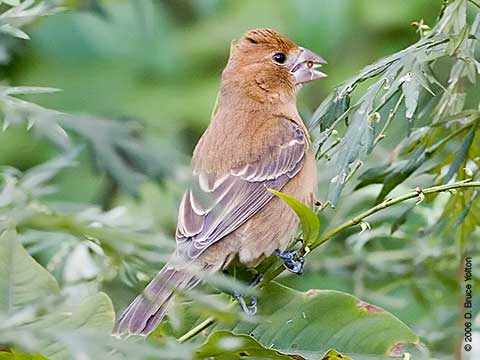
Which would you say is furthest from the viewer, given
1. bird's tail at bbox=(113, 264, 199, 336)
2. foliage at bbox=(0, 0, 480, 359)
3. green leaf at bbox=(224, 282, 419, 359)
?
bird's tail at bbox=(113, 264, 199, 336)

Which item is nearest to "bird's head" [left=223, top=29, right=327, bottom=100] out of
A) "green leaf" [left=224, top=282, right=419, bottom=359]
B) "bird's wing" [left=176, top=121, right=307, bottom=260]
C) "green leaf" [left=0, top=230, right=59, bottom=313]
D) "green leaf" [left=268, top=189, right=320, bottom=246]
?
"bird's wing" [left=176, top=121, right=307, bottom=260]

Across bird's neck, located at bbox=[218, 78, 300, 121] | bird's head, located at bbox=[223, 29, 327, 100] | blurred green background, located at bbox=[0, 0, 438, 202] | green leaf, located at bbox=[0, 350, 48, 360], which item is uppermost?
blurred green background, located at bbox=[0, 0, 438, 202]

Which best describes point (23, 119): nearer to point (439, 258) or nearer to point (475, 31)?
point (475, 31)

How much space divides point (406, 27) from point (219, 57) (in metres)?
0.98

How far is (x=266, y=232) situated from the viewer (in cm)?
273

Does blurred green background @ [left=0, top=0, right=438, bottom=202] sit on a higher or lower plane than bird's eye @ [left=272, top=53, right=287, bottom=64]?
higher

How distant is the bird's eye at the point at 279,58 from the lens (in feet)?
10.7

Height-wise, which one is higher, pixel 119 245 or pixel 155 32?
pixel 155 32

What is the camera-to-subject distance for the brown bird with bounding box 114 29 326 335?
2.62 meters

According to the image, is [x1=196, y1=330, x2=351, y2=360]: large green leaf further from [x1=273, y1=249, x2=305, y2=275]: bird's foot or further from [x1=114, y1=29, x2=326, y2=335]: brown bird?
[x1=273, y1=249, x2=305, y2=275]: bird's foot

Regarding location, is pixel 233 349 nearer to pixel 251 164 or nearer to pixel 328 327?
pixel 328 327

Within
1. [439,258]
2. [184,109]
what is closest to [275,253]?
[439,258]

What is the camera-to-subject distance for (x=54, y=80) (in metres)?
5.52
